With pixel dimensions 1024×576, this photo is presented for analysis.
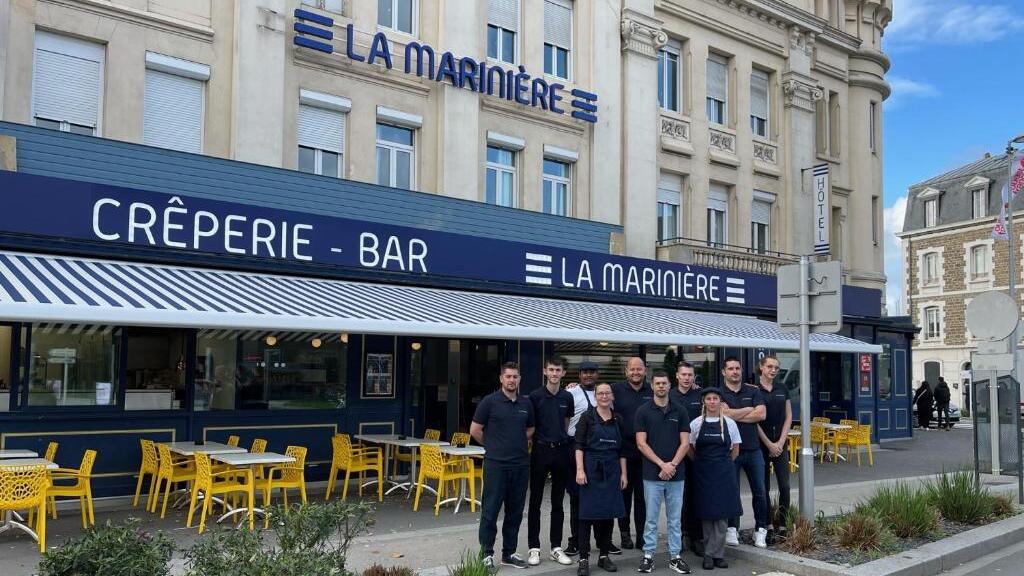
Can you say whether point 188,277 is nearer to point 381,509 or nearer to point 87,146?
point 87,146

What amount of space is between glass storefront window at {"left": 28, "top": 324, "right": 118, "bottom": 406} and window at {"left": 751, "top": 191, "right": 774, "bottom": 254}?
48.7 ft

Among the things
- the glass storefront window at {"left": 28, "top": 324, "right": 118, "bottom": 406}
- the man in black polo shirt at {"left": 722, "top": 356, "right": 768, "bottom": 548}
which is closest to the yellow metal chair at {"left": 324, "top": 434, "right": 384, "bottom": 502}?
the glass storefront window at {"left": 28, "top": 324, "right": 118, "bottom": 406}

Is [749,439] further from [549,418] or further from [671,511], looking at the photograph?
[549,418]

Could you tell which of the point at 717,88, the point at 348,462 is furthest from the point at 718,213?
the point at 348,462

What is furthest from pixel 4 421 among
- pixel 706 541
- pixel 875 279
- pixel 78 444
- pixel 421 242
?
pixel 875 279

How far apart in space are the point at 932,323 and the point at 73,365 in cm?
4920

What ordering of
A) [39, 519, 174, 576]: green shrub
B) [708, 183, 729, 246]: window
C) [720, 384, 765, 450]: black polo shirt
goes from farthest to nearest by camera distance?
[708, 183, 729, 246]: window → [720, 384, 765, 450]: black polo shirt → [39, 519, 174, 576]: green shrub

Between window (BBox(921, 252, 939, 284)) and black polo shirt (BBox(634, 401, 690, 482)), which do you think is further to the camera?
window (BBox(921, 252, 939, 284))

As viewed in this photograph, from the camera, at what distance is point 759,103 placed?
21.7m

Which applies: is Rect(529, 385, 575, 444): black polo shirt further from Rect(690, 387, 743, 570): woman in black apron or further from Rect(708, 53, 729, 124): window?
Rect(708, 53, 729, 124): window

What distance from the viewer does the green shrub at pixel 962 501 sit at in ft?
32.2

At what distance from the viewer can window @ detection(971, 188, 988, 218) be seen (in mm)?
47156

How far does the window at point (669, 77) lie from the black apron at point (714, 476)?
12602mm

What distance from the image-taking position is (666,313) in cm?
1551
